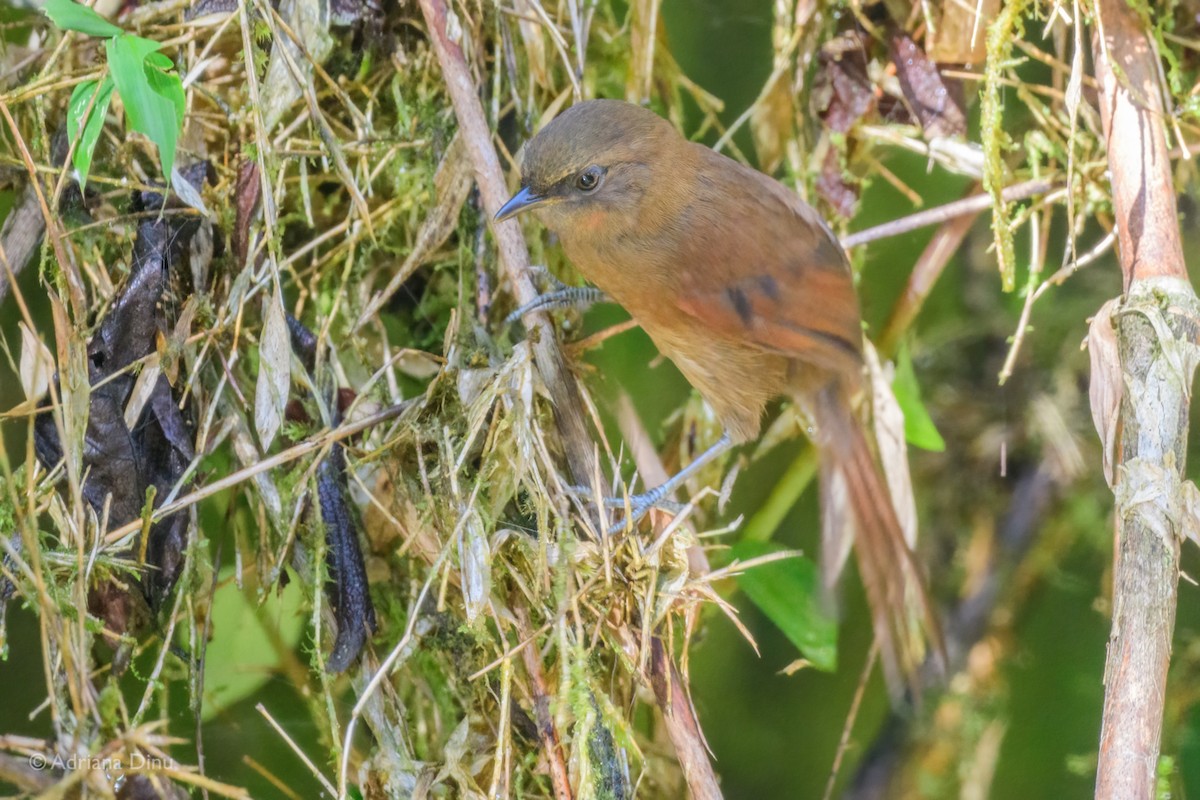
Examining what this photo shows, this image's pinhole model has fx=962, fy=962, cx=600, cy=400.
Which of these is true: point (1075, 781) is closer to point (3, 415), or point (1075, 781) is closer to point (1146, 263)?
point (1146, 263)

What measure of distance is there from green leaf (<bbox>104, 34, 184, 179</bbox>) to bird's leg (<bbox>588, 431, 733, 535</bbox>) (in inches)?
35.1

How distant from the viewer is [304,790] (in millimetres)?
1800

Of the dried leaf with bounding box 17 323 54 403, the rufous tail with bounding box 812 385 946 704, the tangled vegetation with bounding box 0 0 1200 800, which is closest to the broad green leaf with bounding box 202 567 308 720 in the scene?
the tangled vegetation with bounding box 0 0 1200 800

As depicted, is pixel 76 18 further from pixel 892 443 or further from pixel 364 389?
pixel 892 443

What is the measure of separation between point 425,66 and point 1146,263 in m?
1.40

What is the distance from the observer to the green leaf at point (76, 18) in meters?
1.35

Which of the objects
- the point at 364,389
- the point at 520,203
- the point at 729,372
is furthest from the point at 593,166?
the point at 364,389

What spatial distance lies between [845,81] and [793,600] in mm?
1158

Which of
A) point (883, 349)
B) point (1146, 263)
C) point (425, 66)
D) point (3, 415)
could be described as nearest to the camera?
point (3, 415)

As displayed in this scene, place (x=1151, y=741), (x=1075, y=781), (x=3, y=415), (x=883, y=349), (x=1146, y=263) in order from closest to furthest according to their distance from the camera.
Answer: (x=1151, y=741) < (x=3, y=415) < (x=1146, y=263) < (x=1075, y=781) < (x=883, y=349)

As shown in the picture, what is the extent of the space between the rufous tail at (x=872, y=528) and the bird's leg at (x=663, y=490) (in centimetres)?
23

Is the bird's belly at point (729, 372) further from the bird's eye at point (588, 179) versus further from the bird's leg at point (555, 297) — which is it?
the bird's eye at point (588, 179)

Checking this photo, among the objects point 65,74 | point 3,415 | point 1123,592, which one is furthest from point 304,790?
point 1123,592

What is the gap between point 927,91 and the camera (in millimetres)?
2121
